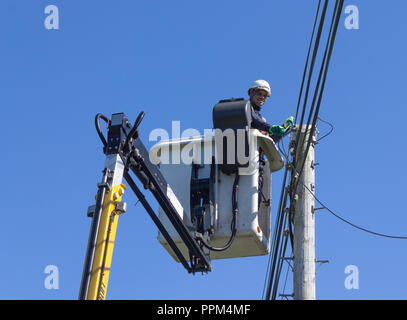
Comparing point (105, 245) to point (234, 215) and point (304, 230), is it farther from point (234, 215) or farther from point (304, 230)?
point (304, 230)

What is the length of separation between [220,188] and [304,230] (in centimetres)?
125

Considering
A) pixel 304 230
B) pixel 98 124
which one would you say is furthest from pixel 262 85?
pixel 98 124

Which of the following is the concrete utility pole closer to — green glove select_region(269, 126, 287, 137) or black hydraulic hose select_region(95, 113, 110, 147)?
green glove select_region(269, 126, 287, 137)

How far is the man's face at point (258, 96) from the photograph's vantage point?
9.56 m

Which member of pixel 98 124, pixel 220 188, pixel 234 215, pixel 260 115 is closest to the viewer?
pixel 98 124

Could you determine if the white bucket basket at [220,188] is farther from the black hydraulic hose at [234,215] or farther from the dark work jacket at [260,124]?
the dark work jacket at [260,124]

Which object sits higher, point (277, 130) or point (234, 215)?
point (277, 130)

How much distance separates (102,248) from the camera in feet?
18.5

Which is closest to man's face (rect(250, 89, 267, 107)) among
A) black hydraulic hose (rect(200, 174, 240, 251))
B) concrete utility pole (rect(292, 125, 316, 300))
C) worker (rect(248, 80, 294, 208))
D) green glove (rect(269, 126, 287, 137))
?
worker (rect(248, 80, 294, 208))

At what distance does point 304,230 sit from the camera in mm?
9023

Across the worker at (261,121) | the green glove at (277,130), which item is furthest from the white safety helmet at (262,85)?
the green glove at (277,130)

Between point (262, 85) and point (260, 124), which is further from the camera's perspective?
point (262, 85)
